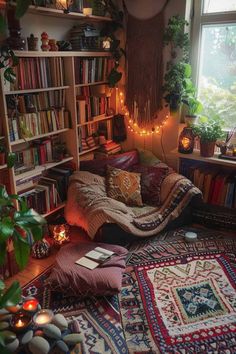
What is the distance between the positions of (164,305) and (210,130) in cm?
168

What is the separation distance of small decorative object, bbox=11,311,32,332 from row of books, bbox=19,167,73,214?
47.5 inches

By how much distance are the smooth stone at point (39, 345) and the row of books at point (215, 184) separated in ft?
7.12

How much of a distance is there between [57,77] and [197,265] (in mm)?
2012

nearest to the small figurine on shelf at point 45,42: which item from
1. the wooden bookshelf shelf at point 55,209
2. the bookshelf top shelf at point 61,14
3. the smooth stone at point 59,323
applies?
the bookshelf top shelf at point 61,14

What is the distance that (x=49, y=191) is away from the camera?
301 cm

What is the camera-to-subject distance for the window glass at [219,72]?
313cm

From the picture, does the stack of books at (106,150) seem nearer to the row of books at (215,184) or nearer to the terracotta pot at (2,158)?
the row of books at (215,184)

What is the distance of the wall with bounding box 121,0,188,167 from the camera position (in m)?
3.17

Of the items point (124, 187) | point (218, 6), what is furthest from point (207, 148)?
point (218, 6)

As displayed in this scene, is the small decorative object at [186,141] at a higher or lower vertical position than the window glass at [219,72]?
lower

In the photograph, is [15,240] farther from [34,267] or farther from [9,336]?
[34,267]

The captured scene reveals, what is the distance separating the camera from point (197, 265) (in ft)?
8.65

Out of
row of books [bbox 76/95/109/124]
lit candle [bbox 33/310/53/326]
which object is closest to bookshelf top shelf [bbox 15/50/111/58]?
row of books [bbox 76/95/109/124]

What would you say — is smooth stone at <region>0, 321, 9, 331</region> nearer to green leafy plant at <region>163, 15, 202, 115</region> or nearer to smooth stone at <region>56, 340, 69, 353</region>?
smooth stone at <region>56, 340, 69, 353</region>
